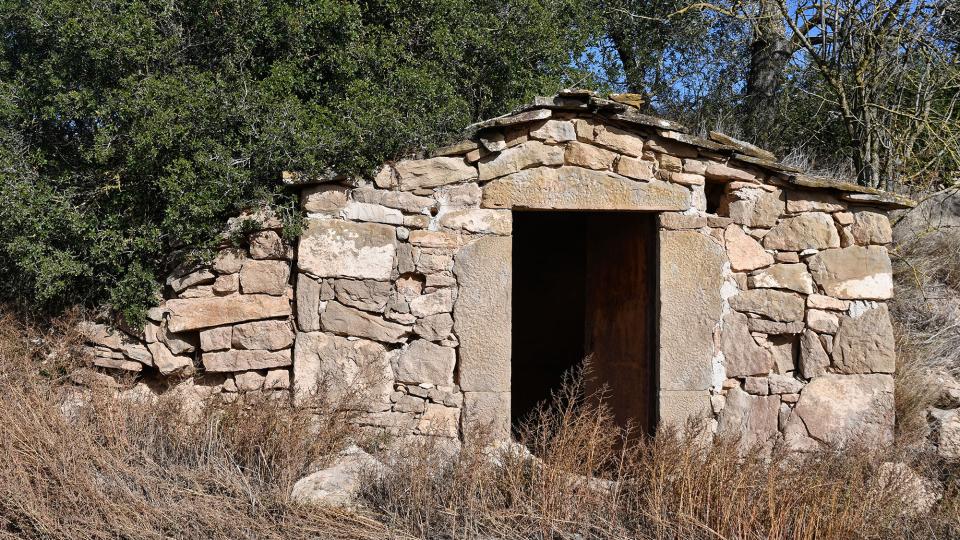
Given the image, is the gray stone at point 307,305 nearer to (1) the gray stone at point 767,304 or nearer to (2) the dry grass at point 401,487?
(2) the dry grass at point 401,487

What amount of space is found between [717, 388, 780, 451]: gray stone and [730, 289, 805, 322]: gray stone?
0.53 metres

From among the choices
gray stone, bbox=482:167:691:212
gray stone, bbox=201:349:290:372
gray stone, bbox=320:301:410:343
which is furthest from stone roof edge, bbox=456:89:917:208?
gray stone, bbox=201:349:290:372

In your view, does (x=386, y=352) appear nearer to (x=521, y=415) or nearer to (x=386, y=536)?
(x=386, y=536)

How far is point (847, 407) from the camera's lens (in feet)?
16.9

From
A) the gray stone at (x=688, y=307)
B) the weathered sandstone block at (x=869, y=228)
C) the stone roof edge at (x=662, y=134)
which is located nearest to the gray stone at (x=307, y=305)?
the stone roof edge at (x=662, y=134)

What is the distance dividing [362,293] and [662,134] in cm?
215

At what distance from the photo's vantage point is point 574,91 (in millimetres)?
4766

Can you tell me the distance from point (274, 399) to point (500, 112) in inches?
134

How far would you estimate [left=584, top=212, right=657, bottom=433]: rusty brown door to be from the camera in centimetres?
526

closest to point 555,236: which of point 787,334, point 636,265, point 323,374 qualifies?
point 636,265

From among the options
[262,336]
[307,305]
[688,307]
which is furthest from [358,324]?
[688,307]

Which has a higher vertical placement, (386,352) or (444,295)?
(444,295)

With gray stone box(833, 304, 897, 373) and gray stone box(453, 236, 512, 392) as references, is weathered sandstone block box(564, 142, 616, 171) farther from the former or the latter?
gray stone box(833, 304, 897, 373)

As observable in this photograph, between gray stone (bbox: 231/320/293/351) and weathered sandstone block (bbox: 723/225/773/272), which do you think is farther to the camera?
weathered sandstone block (bbox: 723/225/773/272)
